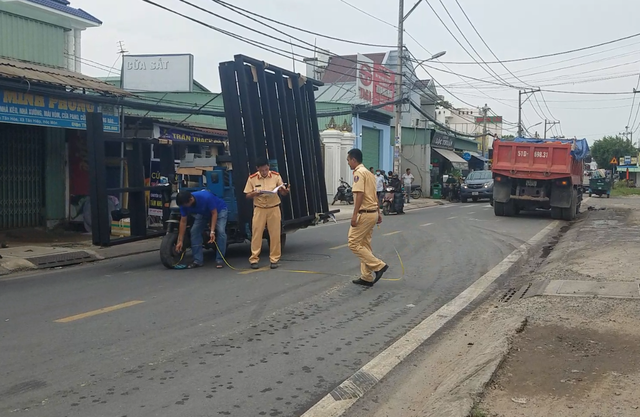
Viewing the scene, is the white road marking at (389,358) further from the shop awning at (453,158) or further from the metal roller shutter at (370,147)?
the shop awning at (453,158)

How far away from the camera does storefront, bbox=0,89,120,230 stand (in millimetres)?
13039

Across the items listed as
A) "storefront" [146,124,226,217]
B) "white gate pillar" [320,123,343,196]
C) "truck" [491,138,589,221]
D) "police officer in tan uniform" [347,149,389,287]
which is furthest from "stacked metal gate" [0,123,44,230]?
"white gate pillar" [320,123,343,196]

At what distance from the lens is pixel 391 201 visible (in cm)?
2383

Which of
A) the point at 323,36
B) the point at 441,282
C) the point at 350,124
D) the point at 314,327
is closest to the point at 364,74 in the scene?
the point at 350,124

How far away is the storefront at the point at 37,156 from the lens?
13039 mm

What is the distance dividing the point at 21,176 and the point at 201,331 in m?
9.79

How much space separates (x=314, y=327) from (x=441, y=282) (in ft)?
11.0

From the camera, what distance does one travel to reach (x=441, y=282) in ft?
31.2

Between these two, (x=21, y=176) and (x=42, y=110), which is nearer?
(x=42, y=110)

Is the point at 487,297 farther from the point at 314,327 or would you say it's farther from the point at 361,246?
the point at 314,327

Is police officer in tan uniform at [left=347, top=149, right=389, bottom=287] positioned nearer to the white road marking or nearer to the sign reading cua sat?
the white road marking

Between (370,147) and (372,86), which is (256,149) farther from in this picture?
(372,86)

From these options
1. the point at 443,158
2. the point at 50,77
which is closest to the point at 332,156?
the point at 443,158

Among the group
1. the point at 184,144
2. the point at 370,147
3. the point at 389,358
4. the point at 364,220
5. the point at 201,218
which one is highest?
the point at 370,147
